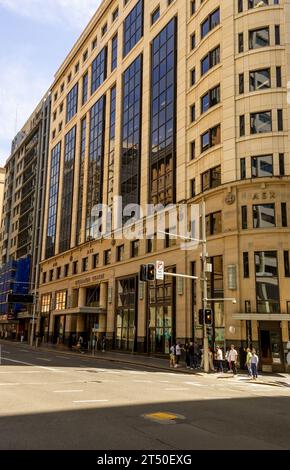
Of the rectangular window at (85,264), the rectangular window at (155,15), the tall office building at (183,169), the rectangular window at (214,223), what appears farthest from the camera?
the rectangular window at (85,264)

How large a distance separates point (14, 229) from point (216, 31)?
7194cm

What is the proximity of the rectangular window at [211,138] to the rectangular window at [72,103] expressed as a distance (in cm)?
3860

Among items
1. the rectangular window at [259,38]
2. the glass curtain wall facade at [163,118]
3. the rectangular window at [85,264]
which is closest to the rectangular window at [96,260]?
the rectangular window at [85,264]

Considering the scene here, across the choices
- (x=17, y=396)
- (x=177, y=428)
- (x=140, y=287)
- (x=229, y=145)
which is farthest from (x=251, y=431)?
(x=140, y=287)

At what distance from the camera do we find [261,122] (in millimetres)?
35375

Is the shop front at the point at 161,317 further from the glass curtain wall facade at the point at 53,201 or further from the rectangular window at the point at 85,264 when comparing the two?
the glass curtain wall facade at the point at 53,201

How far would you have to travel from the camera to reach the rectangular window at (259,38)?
36281mm

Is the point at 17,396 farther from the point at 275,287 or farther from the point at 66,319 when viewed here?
the point at 66,319

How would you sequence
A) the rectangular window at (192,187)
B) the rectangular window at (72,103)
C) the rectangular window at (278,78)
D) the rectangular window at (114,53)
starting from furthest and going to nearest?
the rectangular window at (72,103) < the rectangular window at (114,53) < the rectangular window at (192,187) < the rectangular window at (278,78)

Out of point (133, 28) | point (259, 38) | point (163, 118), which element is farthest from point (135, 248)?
point (133, 28)

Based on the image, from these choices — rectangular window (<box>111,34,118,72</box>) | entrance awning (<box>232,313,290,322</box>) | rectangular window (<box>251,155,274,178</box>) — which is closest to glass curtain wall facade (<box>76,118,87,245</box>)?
rectangular window (<box>111,34,118,72</box>)

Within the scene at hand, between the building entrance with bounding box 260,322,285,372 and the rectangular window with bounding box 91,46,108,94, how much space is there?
45.4 metres

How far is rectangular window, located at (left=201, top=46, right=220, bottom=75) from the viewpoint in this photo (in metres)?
39.8

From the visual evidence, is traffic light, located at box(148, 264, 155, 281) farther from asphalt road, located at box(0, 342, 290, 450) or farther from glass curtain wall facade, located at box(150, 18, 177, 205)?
glass curtain wall facade, located at box(150, 18, 177, 205)
